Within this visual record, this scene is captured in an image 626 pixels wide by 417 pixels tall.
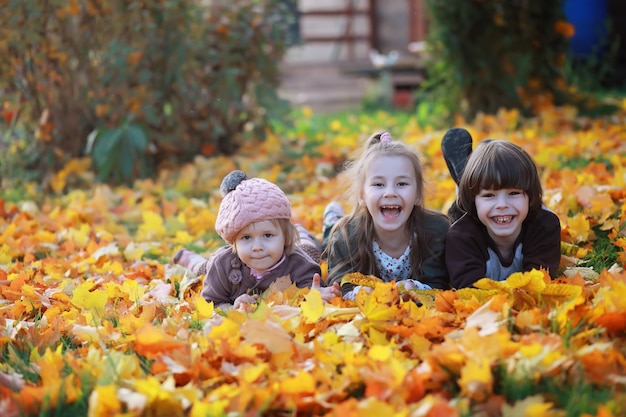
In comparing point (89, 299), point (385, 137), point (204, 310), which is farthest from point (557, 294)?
point (89, 299)

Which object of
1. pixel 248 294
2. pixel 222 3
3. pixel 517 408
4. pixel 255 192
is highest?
pixel 222 3

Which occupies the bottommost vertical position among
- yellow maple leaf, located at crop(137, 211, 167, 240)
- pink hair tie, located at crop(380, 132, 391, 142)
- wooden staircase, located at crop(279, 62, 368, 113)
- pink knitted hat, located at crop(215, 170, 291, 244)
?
wooden staircase, located at crop(279, 62, 368, 113)

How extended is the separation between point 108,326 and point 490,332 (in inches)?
48.3

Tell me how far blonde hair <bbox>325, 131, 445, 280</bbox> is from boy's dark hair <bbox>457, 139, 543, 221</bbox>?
9.1 inches

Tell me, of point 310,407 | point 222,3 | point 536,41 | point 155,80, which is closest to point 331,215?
point 310,407

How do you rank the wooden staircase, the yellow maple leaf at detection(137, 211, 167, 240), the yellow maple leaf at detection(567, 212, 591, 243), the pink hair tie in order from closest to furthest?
the pink hair tie < the yellow maple leaf at detection(567, 212, 591, 243) < the yellow maple leaf at detection(137, 211, 167, 240) < the wooden staircase

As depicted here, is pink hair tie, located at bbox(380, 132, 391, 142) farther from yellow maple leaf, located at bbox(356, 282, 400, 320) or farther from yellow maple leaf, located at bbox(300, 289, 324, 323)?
yellow maple leaf, located at bbox(300, 289, 324, 323)

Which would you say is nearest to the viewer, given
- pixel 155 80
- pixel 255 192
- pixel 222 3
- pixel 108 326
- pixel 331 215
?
pixel 108 326

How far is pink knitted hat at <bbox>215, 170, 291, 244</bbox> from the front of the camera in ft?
10.0

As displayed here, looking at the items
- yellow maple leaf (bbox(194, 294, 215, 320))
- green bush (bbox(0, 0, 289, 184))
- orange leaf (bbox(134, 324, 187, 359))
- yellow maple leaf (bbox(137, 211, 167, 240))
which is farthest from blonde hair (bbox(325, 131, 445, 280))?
green bush (bbox(0, 0, 289, 184))

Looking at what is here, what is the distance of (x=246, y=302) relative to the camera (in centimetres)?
299

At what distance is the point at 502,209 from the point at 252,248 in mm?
959

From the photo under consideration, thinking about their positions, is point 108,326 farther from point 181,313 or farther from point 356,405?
point 356,405

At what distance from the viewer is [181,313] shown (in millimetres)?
2855
